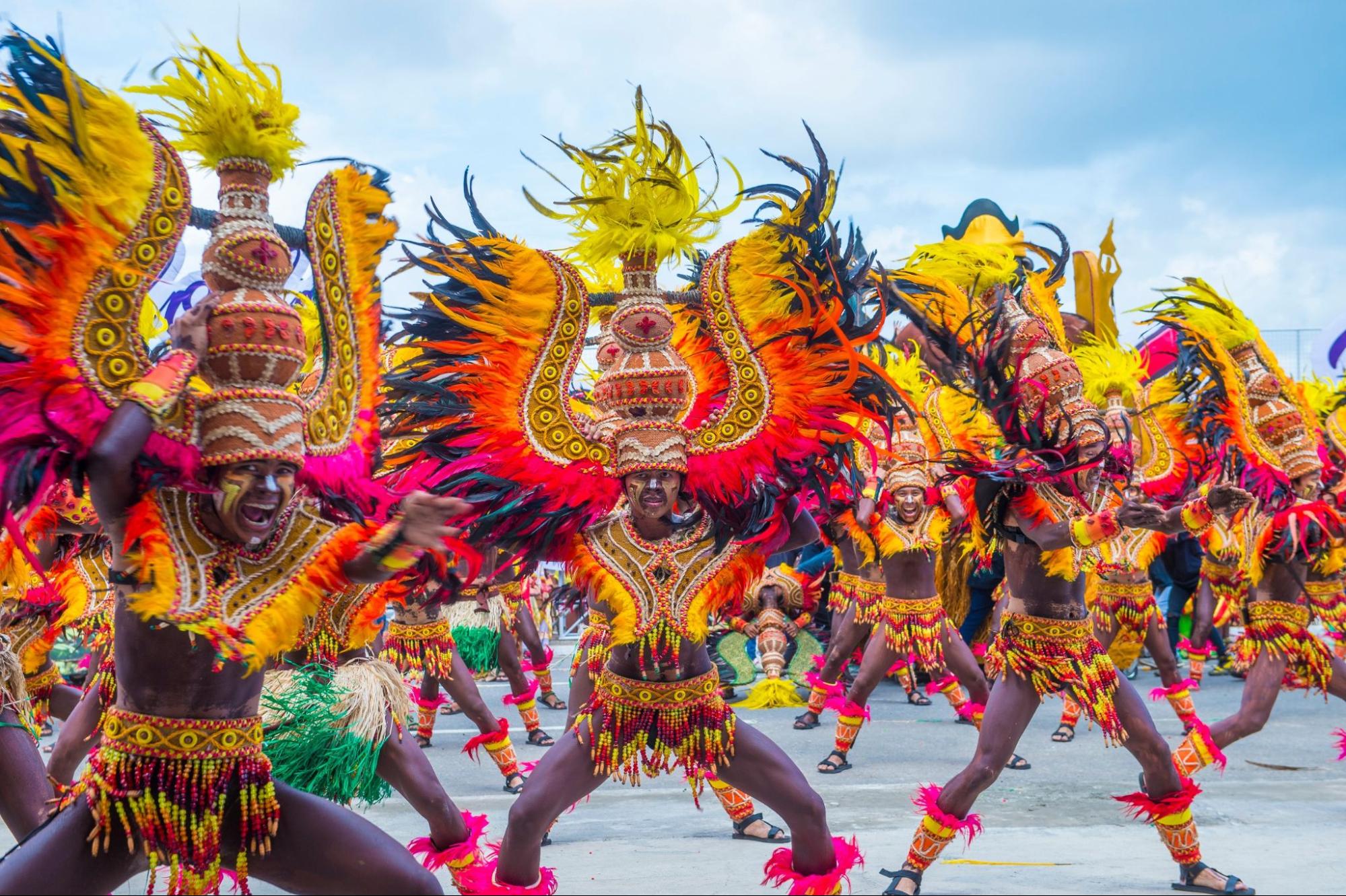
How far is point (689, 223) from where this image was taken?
4969mm

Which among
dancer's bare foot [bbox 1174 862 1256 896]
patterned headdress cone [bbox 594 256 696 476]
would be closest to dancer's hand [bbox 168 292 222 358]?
patterned headdress cone [bbox 594 256 696 476]

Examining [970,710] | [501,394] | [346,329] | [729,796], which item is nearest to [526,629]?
[970,710]

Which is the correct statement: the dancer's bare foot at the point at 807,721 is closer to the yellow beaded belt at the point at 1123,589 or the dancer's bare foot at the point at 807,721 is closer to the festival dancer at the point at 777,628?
the festival dancer at the point at 777,628

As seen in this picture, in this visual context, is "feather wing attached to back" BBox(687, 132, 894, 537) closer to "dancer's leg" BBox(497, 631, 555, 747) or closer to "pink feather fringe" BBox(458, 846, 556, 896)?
"pink feather fringe" BBox(458, 846, 556, 896)

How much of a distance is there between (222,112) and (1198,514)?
3922mm

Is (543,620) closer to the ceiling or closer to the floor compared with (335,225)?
closer to the floor

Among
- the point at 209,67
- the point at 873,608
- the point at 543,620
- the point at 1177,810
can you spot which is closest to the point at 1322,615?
the point at 873,608

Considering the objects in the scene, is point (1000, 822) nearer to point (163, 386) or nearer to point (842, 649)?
point (842, 649)

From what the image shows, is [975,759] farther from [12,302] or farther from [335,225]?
[12,302]

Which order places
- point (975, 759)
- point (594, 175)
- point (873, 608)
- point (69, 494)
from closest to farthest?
point (594, 175), point (975, 759), point (69, 494), point (873, 608)

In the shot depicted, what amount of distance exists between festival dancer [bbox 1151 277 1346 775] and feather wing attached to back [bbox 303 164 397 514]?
499 cm

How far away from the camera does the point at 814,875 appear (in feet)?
14.5

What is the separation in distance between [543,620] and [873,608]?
6.90m

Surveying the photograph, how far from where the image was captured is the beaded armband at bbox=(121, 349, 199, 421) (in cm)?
325
